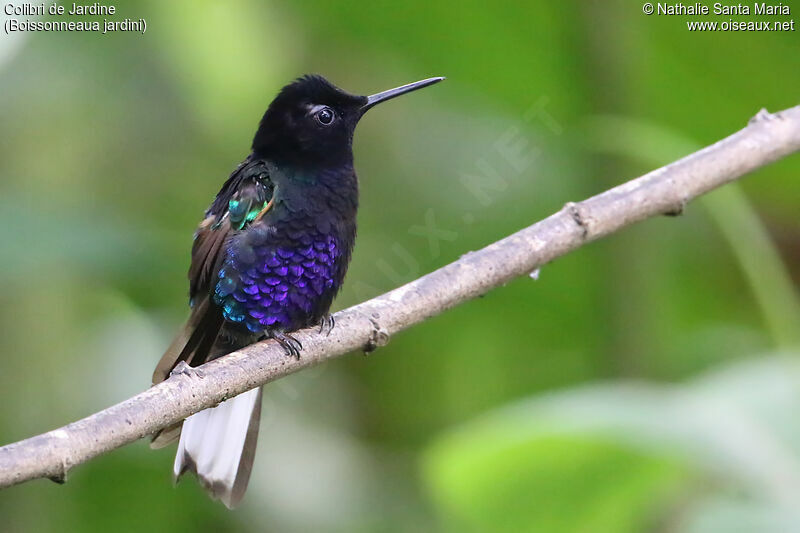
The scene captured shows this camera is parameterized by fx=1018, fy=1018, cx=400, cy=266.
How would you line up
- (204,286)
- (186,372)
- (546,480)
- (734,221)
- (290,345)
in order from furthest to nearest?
(734,221) < (204,286) < (546,480) < (290,345) < (186,372)

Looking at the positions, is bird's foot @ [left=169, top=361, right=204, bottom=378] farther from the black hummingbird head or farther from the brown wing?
the black hummingbird head

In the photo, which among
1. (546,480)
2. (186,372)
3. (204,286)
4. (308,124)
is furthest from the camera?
(308,124)

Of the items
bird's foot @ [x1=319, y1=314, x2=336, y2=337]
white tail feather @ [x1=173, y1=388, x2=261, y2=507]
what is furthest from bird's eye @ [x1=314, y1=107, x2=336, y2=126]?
white tail feather @ [x1=173, y1=388, x2=261, y2=507]

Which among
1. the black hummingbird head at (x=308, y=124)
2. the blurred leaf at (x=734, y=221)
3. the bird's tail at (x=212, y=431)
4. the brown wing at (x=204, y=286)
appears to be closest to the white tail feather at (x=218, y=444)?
the bird's tail at (x=212, y=431)

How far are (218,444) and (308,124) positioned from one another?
816mm

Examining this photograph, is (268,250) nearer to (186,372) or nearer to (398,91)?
(398,91)

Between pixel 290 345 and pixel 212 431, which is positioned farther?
pixel 212 431

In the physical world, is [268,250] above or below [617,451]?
above

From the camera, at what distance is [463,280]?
1997 mm

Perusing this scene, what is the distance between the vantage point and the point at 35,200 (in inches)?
113

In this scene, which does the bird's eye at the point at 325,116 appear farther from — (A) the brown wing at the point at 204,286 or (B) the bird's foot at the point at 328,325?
(B) the bird's foot at the point at 328,325

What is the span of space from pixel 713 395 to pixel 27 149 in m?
2.01

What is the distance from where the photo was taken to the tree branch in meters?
1.60

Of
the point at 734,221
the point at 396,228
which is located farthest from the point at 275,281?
the point at 734,221
